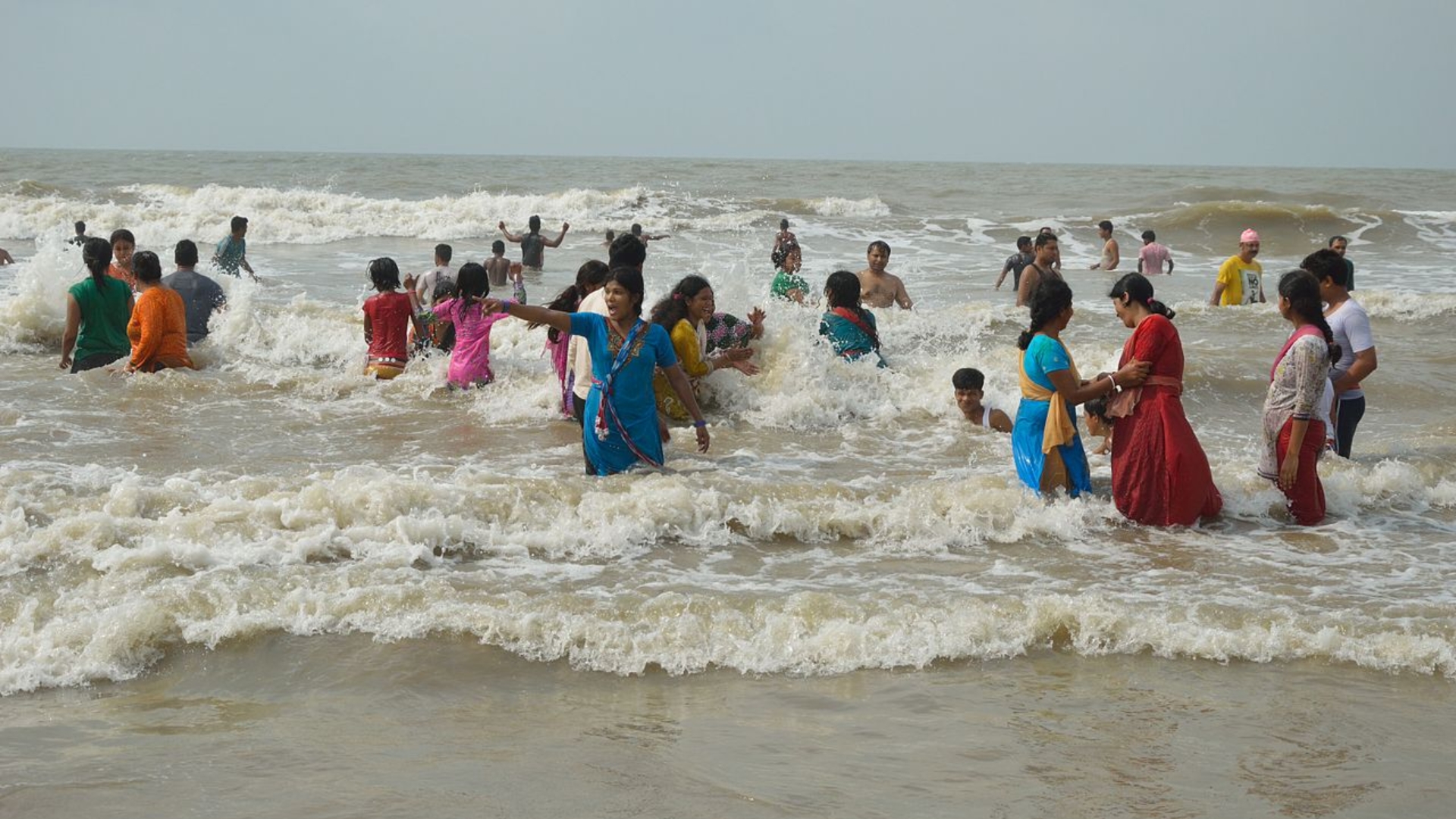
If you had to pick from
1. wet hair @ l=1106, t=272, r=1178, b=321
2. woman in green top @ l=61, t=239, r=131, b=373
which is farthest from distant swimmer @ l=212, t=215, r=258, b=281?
wet hair @ l=1106, t=272, r=1178, b=321

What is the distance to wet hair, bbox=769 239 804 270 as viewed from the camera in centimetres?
1148

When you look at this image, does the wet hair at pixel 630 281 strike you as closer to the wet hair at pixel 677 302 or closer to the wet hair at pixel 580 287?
the wet hair at pixel 580 287

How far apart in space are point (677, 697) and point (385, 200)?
3267 centimetres

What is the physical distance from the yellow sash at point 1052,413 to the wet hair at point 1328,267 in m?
1.75

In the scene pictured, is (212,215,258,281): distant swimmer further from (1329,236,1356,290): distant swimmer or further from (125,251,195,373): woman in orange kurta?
(1329,236,1356,290): distant swimmer

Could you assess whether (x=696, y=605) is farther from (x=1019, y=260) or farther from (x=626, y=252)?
(x=1019, y=260)

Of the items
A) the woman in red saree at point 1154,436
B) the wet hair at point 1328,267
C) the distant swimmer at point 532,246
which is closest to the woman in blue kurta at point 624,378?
the woman in red saree at point 1154,436

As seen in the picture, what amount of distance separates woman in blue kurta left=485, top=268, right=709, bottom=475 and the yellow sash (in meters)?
1.81

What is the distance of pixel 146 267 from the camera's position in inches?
379

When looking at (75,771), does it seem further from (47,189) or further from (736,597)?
(47,189)

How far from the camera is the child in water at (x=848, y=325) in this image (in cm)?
970

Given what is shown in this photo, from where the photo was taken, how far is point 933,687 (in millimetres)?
4633

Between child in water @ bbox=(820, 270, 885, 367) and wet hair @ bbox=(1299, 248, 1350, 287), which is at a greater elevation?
wet hair @ bbox=(1299, 248, 1350, 287)

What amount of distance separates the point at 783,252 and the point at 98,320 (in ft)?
23.5
